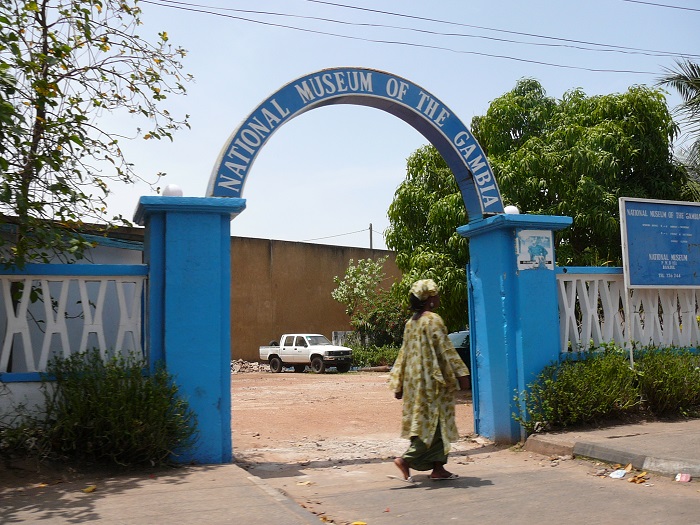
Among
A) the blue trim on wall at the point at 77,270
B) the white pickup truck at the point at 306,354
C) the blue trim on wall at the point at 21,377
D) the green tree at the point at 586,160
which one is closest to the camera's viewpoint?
the blue trim on wall at the point at 21,377

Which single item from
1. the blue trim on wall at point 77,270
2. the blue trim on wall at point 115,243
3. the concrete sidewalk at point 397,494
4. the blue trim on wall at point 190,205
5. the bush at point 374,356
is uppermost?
the blue trim on wall at point 115,243

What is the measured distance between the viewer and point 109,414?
19.1ft

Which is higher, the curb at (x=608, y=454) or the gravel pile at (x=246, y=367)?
the gravel pile at (x=246, y=367)

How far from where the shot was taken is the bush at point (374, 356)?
91.4ft

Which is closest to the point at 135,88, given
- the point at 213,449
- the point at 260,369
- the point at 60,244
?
the point at 60,244

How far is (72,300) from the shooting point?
823 cm

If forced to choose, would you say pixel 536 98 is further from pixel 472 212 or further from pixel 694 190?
pixel 472 212

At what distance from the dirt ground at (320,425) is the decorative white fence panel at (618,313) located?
1793 millimetres

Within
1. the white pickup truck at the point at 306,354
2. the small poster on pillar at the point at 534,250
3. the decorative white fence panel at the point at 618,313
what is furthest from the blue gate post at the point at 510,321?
the white pickup truck at the point at 306,354

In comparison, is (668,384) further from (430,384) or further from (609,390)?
(430,384)

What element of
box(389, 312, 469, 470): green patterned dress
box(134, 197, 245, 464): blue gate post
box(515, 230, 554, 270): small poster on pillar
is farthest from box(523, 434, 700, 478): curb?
box(134, 197, 245, 464): blue gate post

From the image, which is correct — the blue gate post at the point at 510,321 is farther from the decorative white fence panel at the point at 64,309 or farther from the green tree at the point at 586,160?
the green tree at the point at 586,160

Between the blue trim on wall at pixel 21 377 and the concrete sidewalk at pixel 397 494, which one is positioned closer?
the concrete sidewalk at pixel 397 494

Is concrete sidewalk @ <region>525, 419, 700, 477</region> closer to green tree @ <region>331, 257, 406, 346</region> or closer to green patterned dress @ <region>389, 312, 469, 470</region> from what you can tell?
green patterned dress @ <region>389, 312, 469, 470</region>
